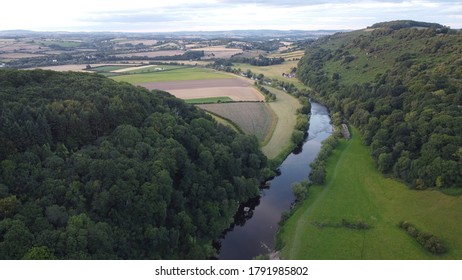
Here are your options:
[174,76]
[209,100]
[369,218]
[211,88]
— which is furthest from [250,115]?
[174,76]

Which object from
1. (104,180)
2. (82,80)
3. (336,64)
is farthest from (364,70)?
(104,180)

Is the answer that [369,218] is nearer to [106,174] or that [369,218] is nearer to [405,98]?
[106,174]

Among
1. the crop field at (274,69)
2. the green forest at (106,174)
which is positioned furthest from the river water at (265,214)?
the crop field at (274,69)

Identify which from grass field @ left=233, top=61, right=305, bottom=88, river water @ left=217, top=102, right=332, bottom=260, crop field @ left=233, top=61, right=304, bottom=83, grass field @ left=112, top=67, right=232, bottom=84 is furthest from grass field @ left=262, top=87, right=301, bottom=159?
grass field @ left=112, top=67, right=232, bottom=84

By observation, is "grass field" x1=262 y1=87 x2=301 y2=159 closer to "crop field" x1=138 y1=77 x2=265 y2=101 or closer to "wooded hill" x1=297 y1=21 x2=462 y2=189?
"crop field" x1=138 y1=77 x2=265 y2=101

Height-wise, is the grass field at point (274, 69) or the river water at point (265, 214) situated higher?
the river water at point (265, 214)

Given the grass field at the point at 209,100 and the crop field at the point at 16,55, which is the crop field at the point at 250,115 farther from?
the crop field at the point at 16,55
